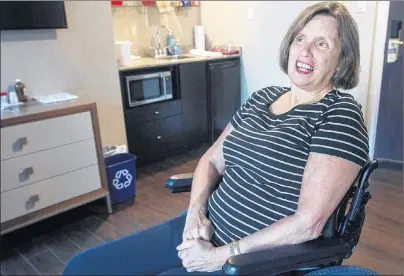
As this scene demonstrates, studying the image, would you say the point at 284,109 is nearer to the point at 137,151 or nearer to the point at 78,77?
the point at 78,77

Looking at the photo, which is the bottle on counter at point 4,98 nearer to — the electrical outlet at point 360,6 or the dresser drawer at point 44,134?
the dresser drawer at point 44,134

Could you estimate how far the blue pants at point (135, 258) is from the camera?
0.90 m

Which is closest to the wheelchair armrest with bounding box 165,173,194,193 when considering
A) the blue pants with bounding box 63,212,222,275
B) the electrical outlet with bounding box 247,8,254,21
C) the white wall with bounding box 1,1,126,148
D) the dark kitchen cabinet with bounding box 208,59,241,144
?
the blue pants with bounding box 63,212,222,275

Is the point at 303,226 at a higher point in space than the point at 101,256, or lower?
higher

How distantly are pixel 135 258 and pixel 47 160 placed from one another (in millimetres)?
951

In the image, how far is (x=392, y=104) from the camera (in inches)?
30.4

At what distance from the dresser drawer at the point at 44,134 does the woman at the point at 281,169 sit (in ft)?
2.80

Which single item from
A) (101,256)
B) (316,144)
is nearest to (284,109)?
(316,144)

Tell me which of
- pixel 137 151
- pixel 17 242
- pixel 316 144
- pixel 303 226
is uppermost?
pixel 316 144

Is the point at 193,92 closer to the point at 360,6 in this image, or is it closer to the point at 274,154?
the point at 360,6

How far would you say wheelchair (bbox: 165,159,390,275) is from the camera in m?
0.65

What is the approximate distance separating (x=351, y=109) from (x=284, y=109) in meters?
0.19

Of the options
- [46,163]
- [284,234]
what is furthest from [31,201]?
[284,234]

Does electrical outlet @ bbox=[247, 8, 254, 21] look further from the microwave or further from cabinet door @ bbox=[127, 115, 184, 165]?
cabinet door @ bbox=[127, 115, 184, 165]
